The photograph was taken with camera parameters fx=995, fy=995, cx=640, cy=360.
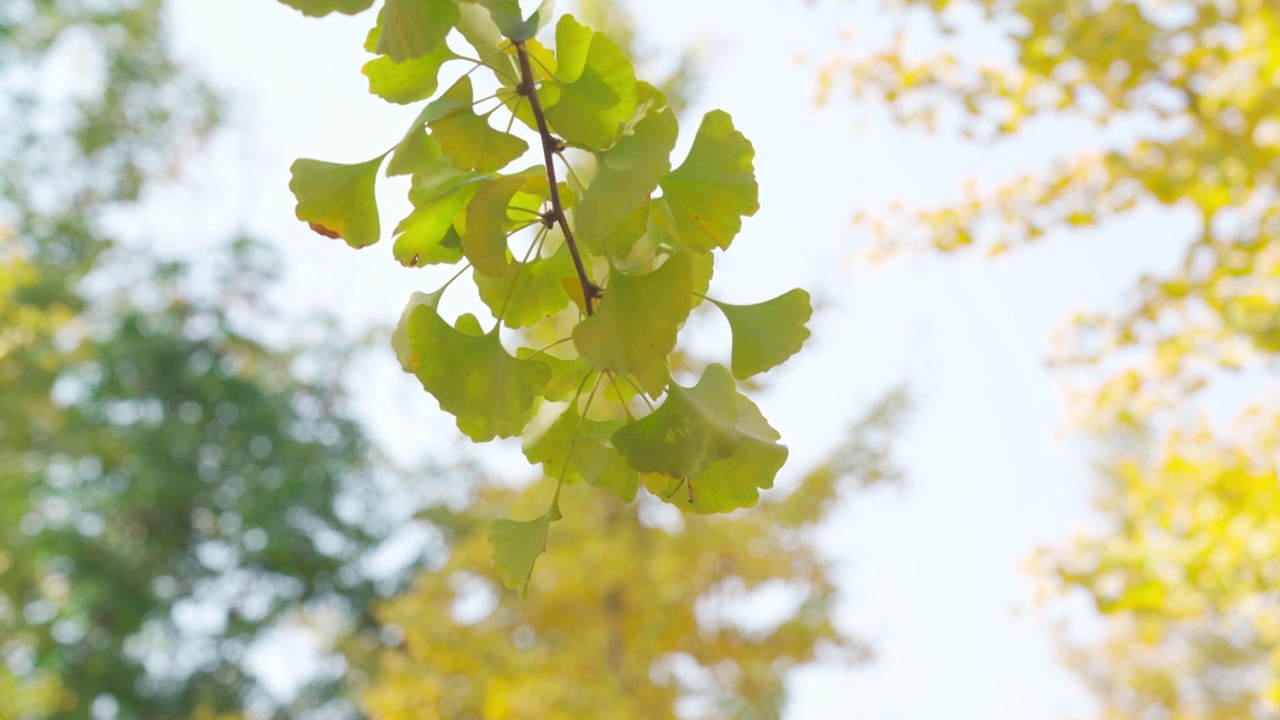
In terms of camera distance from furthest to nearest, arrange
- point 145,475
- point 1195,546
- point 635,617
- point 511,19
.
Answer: point 145,475
point 635,617
point 1195,546
point 511,19

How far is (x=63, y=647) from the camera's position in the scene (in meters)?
4.87

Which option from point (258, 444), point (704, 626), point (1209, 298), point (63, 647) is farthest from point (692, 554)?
point (63, 647)

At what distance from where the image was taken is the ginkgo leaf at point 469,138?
0.26m

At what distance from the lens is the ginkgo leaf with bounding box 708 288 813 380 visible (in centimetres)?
31

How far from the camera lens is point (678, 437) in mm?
268

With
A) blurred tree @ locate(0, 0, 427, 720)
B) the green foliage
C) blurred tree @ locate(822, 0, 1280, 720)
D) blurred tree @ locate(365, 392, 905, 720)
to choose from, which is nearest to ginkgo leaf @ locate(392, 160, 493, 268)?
the green foliage

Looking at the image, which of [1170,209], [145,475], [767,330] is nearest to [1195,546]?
[1170,209]

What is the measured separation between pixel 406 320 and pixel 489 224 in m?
0.05

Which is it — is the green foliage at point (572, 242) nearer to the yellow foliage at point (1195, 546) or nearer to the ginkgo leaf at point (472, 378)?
the ginkgo leaf at point (472, 378)

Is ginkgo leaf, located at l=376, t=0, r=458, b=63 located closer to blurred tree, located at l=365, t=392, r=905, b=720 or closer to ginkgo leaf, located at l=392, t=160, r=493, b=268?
ginkgo leaf, located at l=392, t=160, r=493, b=268

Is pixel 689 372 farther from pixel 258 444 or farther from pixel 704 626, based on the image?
pixel 258 444

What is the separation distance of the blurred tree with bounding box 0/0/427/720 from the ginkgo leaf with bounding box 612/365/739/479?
4808mm

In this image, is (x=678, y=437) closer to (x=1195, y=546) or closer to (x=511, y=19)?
(x=511, y=19)

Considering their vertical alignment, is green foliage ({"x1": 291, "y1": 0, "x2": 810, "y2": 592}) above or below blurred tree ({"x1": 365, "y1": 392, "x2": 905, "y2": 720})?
below
